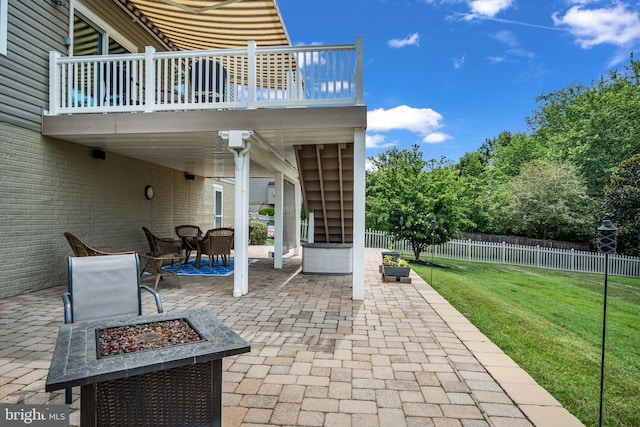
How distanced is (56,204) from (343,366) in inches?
230

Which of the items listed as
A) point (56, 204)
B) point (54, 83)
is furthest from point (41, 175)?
point (54, 83)

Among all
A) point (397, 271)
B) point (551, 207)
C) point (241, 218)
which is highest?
point (551, 207)

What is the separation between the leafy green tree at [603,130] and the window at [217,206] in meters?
18.4

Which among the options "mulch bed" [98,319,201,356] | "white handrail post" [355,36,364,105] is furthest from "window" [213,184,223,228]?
"mulch bed" [98,319,201,356]

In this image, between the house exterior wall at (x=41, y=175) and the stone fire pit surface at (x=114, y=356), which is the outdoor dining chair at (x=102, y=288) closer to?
the stone fire pit surface at (x=114, y=356)

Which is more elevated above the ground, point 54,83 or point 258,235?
point 54,83

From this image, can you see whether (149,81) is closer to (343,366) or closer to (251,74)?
(251,74)

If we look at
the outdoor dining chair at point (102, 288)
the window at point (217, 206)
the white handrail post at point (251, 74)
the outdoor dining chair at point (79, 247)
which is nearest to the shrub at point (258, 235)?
the window at point (217, 206)

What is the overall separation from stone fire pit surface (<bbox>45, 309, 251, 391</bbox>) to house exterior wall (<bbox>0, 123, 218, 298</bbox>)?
4659 mm

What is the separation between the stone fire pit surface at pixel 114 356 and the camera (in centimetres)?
146

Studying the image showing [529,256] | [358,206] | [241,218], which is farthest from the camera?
[529,256]

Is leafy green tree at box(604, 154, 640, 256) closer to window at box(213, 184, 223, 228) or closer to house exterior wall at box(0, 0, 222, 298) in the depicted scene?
window at box(213, 184, 223, 228)

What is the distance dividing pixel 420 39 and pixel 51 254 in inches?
1233

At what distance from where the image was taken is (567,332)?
5125mm
